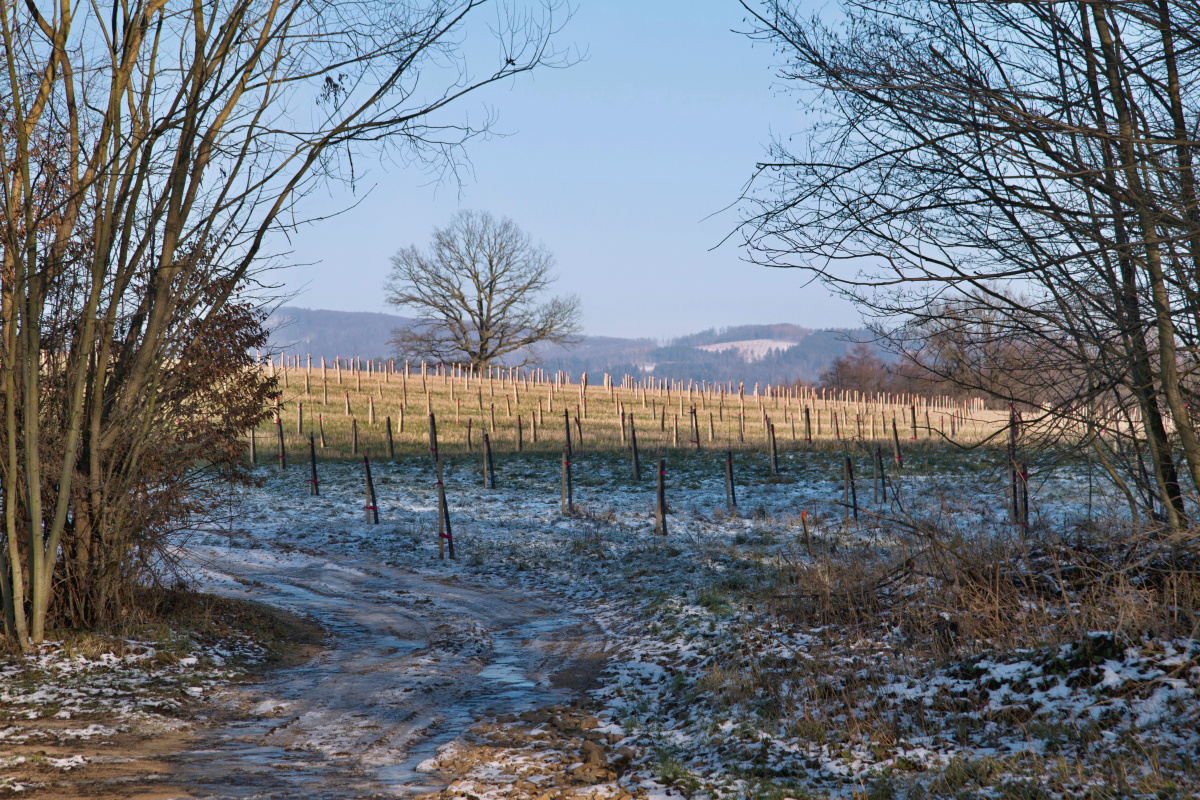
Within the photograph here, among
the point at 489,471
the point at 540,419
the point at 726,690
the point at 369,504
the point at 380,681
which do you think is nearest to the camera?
the point at 726,690

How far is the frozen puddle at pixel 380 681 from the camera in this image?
15.9 ft

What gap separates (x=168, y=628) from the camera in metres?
7.44

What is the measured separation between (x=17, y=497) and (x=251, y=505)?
13.7 meters

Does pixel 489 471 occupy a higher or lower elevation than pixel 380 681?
higher

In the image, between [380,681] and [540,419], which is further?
[540,419]

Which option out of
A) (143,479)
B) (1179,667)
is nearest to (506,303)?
(143,479)

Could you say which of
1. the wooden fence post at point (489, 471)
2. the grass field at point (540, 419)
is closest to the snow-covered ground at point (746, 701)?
the wooden fence post at point (489, 471)

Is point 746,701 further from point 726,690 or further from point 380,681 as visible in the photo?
point 380,681

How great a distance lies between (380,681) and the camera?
23.5 ft

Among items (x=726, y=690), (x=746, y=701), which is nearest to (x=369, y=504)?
(x=726, y=690)

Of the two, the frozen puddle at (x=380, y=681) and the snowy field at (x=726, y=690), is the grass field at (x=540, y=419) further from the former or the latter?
the snowy field at (x=726, y=690)

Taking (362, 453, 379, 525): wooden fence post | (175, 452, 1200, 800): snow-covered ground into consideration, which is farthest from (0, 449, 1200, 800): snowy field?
(362, 453, 379, 525): wooden fence post

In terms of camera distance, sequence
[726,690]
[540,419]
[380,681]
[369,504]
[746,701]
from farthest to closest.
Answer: [540,419] → [369,504] → [380,681] → [726,690] → [746,701]

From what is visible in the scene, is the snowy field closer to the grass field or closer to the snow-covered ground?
the snow-covered ground
